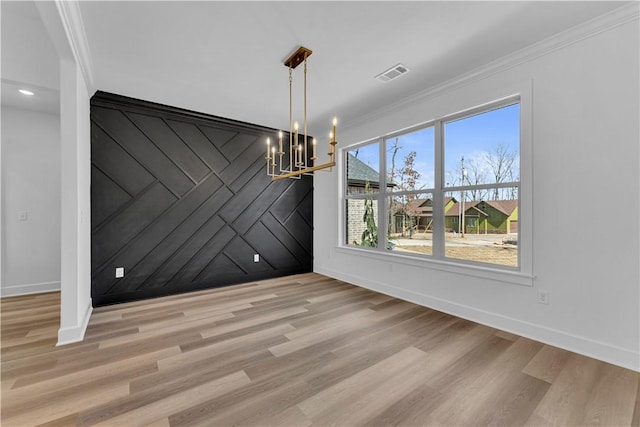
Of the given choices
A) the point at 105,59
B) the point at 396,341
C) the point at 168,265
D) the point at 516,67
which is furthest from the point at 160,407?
the point at 516,67

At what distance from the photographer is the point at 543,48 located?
237 centimetres

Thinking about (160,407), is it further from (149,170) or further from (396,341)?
(149,170)

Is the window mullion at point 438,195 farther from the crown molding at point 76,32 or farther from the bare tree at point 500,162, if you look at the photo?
the crown molding at point 76,32

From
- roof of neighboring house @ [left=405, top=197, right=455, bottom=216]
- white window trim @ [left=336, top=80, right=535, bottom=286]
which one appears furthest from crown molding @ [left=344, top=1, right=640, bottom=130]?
roof of neighboring house @ [left=405, top=197, right=455, bottom=216]

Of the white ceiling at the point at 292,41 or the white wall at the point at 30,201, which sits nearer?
the white ceiling at the point at 292,41

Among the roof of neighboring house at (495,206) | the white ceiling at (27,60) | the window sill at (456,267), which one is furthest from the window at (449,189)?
the white ceiling at (27,60)

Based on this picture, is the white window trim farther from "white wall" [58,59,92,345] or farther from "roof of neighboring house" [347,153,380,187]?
"white wall" [58,59,92,345]

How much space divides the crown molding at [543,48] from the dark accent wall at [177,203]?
275cm

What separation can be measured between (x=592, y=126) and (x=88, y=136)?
5053mm

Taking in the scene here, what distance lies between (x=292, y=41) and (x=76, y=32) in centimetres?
171

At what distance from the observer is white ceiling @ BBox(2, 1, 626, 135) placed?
78.3 inches

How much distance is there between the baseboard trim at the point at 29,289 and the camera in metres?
3.59

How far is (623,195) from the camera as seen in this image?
2.02 meters

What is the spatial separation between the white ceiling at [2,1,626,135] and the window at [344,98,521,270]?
629 millimetres
